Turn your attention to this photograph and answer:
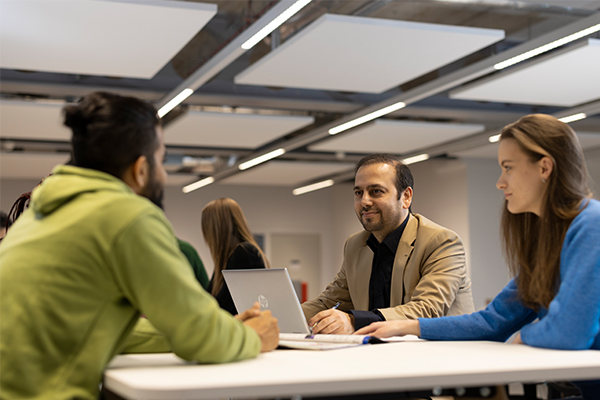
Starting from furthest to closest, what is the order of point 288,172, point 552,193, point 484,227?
point 288,172 → point 484,227 → point 552,193

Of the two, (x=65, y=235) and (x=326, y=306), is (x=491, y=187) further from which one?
(x=65, y=235)

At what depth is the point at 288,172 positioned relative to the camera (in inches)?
386

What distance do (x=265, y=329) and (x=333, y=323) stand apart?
68 centimetres

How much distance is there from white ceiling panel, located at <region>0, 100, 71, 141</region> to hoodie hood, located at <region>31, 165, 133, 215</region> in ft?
14.3

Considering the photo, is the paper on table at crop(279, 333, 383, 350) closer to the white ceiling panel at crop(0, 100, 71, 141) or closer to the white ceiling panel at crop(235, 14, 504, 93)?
the white ceiling panel at crop(235, 14, 504, 93)

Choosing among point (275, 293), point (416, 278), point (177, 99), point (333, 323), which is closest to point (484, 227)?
point (177, 99)

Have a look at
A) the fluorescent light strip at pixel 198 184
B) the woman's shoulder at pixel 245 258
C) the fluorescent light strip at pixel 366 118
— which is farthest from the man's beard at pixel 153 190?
the fluorescent light strip at pixel 198 184

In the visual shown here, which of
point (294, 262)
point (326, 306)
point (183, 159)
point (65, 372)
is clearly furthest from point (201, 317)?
point (294, 262)

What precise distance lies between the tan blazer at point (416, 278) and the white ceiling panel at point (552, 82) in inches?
93.0

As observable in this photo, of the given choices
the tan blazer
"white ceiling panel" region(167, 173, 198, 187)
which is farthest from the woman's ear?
"white ceiling panel" region(167, 173, 198, 187)

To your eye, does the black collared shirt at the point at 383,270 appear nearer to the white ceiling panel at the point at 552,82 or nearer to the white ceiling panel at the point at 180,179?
the white ceiling panel at the point at 552,82

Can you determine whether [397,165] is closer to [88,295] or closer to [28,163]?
[88,295]

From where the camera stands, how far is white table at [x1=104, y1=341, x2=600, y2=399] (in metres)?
1.14

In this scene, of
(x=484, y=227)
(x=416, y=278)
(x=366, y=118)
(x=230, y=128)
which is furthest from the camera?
(x=484, y=227)
